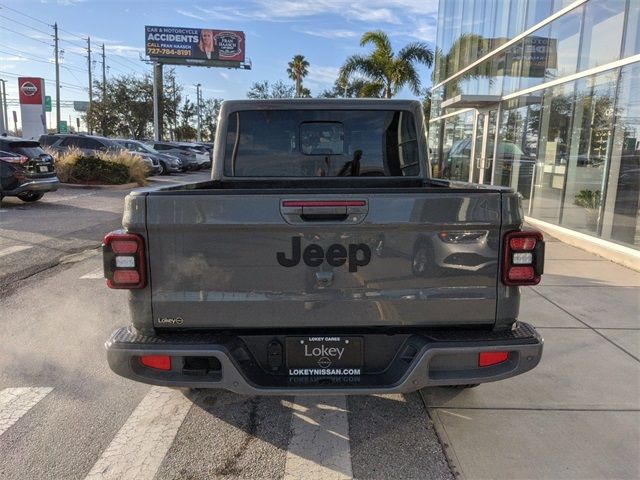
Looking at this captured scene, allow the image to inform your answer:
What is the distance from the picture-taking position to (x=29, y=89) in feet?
111

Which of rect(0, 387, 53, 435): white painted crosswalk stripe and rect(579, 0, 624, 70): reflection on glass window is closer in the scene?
rect(0, 387, 53, 435): white painted crosswalk stripe

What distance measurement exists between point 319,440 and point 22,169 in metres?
12.1

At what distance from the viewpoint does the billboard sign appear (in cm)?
5059

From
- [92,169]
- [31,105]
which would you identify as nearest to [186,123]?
[31,105]

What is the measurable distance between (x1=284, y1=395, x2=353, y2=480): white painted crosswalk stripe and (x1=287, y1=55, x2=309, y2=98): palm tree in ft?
192

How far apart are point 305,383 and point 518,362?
1139 millimetres

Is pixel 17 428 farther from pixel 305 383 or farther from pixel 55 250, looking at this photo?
pixel 55 250

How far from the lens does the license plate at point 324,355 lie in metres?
2.65

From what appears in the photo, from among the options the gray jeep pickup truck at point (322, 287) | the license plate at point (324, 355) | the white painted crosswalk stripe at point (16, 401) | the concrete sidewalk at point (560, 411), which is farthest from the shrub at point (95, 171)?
the license plate at point (324, 355)

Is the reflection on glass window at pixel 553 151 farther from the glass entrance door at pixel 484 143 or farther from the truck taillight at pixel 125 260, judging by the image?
the truck taillight at pixel 125 260

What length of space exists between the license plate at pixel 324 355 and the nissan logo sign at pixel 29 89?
38092 mm

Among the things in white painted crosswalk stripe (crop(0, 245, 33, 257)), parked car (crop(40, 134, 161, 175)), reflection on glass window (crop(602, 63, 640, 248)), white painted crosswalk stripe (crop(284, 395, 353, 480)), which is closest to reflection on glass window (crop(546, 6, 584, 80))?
reflection on glass window (crop(602, 63, 640, 248))

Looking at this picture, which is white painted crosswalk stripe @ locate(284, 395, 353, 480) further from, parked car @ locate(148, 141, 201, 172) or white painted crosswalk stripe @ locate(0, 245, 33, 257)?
parked car @ locate(148, 141, 201, 172)

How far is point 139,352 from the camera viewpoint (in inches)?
102
